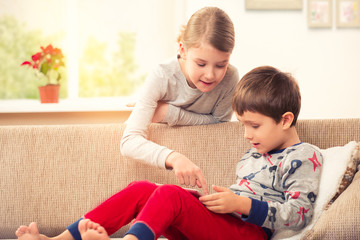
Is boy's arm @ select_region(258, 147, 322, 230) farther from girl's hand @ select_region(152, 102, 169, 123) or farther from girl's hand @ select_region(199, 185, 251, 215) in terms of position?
girl's hand @ select_region(152, 102, 169, 123)

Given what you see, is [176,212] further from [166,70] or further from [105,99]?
[105,99]

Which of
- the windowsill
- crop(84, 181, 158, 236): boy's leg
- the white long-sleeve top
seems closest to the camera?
crop(84, 181, 158, 236): boy's leg

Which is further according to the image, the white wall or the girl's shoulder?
the white wall

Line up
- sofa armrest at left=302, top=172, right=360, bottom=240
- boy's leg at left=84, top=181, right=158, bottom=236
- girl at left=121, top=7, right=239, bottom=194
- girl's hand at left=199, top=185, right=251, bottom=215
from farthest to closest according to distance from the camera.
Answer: girl at left=121, top=7, right=239, bottom=194
boy's leg at left=84, top=181, right=158, bottom=236
girl's hand at left=199, top=185, right=251, bottom=215
sofa armrest at left=302, top=172, right=360, bottom=240

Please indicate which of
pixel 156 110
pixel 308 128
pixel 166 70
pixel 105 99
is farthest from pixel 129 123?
pixel 105 99

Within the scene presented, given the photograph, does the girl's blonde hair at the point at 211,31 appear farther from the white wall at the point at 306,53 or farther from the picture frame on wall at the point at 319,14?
the picture frame on wall at the point at 319,14

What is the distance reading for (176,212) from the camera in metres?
1.25

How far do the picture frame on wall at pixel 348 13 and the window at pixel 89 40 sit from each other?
3.90ft

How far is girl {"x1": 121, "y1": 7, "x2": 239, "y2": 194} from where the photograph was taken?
5.08 feet

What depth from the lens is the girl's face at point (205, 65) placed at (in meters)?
1.55

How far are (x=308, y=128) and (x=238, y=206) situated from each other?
0.65m

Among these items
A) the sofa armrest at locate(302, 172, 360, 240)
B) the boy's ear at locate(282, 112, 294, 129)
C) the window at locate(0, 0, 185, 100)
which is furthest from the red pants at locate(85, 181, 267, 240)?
the window at locate(0, 0, 185, 100)

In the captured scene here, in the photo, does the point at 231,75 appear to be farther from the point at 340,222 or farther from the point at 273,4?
the point at 273,4

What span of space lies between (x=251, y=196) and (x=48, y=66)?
6.91ft
